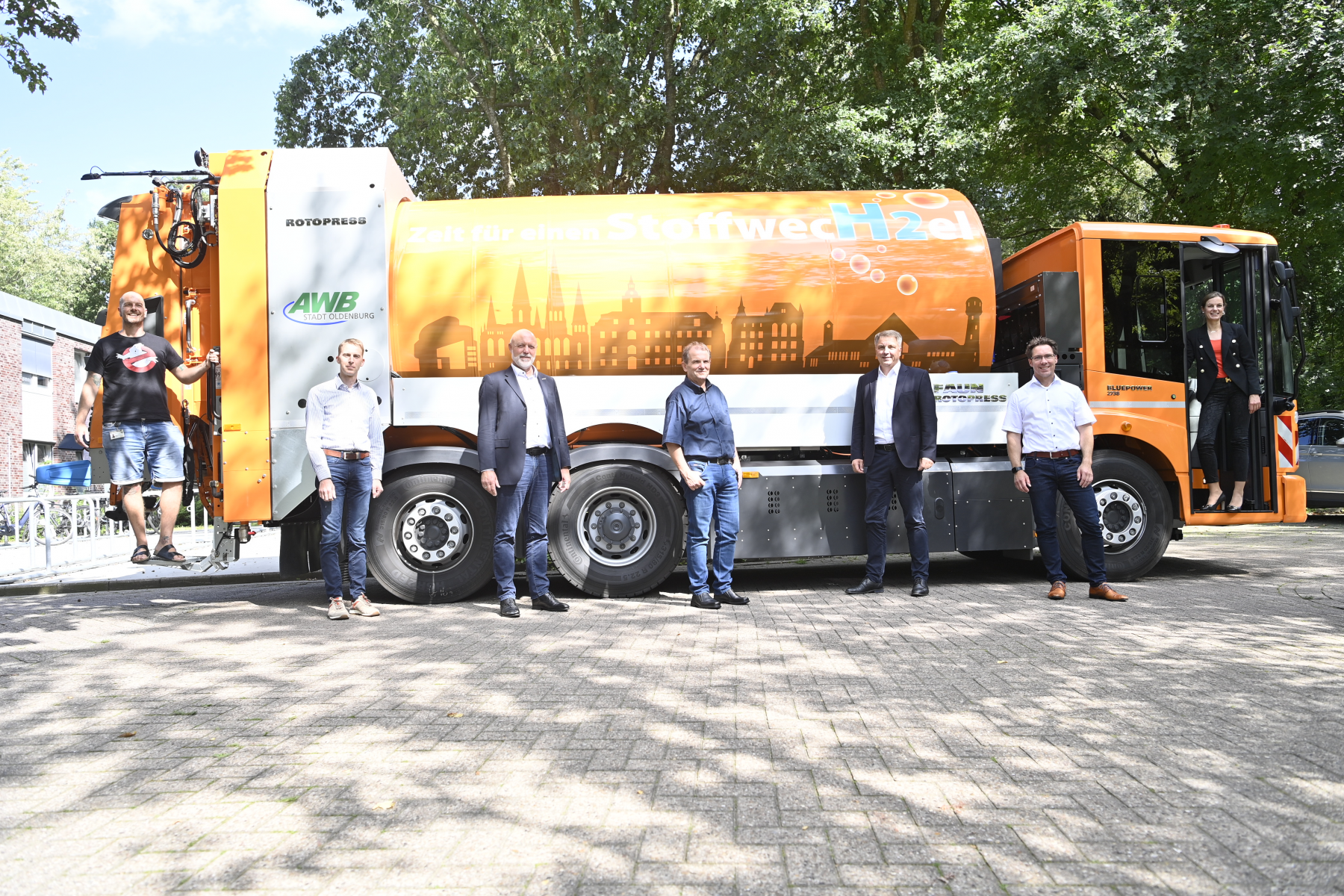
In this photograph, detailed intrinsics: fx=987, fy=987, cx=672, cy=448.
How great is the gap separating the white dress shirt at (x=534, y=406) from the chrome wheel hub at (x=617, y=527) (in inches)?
29.9

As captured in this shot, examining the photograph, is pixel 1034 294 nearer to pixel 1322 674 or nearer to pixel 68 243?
pixel 1322 674

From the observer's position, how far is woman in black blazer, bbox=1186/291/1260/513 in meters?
8.27

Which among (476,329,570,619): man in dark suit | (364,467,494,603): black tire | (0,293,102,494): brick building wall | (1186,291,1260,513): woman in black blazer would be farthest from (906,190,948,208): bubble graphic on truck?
(0,293,102,494): brick building wall

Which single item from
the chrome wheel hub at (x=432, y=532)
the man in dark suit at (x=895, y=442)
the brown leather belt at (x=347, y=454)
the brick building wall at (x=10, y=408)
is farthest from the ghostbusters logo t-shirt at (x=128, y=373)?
the brick building wall at (x=10, y=408)

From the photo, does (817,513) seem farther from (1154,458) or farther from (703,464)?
(1154,458)

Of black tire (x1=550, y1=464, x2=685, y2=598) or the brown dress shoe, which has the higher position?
black tire (x1=550, y1=464, x2=685, y2=598)

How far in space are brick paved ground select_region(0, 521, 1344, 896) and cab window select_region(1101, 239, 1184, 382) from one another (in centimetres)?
253

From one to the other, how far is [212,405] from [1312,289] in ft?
59.7

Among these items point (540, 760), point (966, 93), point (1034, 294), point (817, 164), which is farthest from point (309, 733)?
point (966, 93)

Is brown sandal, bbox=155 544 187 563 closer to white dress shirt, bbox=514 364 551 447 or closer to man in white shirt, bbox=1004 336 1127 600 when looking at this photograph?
white dress shirt, bbox=514 364 551 447

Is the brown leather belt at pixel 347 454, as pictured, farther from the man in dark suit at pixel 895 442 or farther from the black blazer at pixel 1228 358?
the black blazer at pixel 1228 358

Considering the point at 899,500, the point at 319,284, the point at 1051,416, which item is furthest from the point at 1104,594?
the point at 319,284

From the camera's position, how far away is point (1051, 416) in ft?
24.8

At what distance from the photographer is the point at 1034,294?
8.45m
